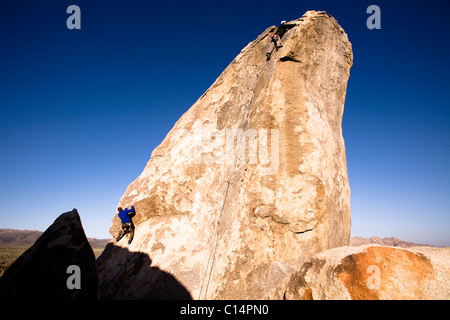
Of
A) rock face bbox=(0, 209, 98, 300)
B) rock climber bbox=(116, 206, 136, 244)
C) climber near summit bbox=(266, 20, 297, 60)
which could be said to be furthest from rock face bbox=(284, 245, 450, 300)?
climber near summit bbox=(266, 20, 297, 60)

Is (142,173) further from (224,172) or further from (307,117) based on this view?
(307,117)

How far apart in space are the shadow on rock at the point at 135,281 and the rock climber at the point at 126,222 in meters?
0.59

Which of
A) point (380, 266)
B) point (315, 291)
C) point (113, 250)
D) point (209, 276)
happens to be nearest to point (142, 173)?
point (113, 250)

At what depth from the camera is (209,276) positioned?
17.2 ft

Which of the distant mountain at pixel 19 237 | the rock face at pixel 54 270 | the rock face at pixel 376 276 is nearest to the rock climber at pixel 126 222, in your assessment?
the rock face at pixel 54 270

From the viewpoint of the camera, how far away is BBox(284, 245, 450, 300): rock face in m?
3.10

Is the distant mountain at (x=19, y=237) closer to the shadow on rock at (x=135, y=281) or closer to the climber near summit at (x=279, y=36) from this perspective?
the shadow on rock at (x=135, y=281)

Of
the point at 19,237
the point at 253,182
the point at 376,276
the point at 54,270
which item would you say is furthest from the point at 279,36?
the point at 19,237

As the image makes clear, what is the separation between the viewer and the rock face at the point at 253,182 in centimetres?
510

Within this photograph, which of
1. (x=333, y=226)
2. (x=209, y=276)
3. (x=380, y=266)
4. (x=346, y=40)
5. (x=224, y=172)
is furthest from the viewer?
(x=346, y=40)
